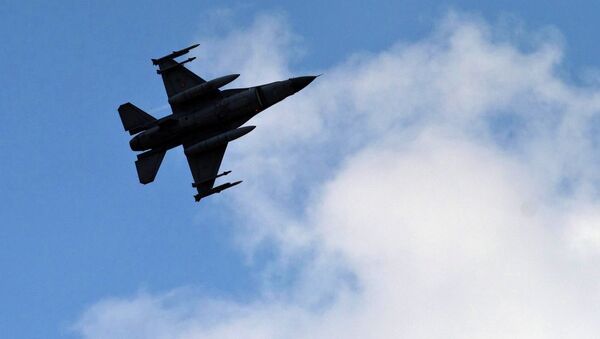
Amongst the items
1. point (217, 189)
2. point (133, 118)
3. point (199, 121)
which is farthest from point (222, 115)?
point (133, 118)

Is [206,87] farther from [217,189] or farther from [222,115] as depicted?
[217,189]

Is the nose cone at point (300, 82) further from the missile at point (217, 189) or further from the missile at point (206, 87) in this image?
the missile at point (217, 189)

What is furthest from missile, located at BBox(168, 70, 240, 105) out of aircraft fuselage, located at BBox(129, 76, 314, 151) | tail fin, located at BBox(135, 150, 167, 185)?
tail fin, located at BBox(135, 150, 167, 185)

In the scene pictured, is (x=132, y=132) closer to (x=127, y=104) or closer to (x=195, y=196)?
(x=127, y=104)

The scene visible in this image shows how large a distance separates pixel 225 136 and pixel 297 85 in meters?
7.64

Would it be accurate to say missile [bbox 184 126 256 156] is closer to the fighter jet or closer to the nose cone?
the fighter jet

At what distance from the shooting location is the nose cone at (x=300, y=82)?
275 feet

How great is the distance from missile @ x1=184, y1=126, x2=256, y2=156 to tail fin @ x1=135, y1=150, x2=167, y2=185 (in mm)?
2615

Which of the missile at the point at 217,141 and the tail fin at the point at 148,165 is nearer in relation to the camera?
the missile at the point at 217,141

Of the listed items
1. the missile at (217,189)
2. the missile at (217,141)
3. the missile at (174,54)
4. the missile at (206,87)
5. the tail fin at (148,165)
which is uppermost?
the missile at (174,54)

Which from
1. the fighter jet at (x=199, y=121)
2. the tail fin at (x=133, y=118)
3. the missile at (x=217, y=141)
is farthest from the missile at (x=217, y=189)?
the tail fin at (x=133, y=118)

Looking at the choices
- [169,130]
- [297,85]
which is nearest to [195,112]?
[169,130]

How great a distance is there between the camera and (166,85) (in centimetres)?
8738

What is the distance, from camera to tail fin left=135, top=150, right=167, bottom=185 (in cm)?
8619
